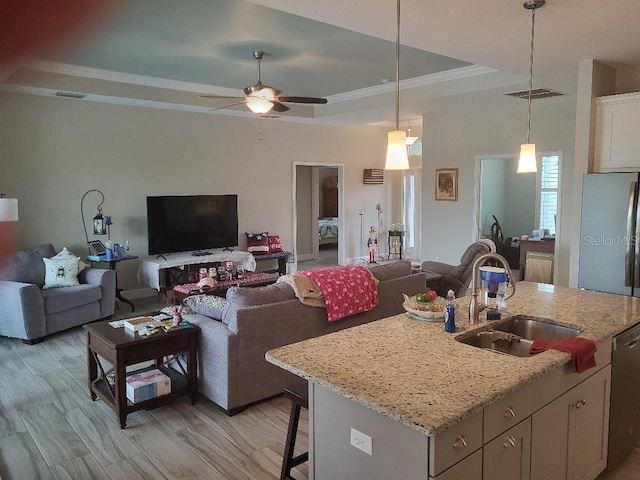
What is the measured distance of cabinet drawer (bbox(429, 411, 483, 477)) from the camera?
1693mm

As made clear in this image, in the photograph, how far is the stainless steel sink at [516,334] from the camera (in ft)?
8.72

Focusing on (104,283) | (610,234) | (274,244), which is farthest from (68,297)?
(610,234)

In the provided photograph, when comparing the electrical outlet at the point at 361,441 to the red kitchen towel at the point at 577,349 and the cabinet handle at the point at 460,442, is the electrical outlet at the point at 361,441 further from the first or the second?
the red kitchen towel at the point at 577,349

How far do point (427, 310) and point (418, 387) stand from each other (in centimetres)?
93

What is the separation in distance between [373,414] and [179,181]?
6.24m

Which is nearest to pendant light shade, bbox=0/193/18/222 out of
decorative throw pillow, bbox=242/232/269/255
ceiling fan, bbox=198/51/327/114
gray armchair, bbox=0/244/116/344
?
gray armchair, bbox=0/244/116/344

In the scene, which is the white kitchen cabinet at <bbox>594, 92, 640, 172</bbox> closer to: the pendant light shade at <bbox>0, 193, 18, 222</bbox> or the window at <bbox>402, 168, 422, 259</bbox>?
the pendant light shade at <bbox>0, 193, 18, 222</bbox>

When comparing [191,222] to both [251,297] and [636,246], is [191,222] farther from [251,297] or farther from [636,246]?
[636,246]

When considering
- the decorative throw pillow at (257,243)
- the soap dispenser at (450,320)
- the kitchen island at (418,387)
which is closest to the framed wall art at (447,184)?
the decorative throw pillow at (257,243)

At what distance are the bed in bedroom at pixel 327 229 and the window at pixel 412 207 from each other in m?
1.98

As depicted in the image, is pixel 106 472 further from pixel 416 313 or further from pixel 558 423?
pixel 558 423

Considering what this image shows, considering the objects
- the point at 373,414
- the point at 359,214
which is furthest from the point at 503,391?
the point at 359,214

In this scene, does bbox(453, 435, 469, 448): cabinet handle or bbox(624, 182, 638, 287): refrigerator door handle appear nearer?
bbox(453, 435, 469, 448): cabinet handle

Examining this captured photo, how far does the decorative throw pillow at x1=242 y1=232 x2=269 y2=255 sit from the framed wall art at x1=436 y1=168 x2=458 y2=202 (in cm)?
295
